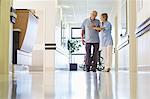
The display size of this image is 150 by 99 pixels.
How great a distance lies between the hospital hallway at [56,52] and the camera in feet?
6.30

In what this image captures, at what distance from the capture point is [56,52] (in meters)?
11.2

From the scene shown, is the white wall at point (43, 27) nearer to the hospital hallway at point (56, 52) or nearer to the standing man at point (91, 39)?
the hospital hallway at point (56, 52)

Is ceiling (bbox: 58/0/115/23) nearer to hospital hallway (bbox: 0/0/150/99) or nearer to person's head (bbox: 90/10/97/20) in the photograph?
hospital hallway (bbox: 0/0/150/99)

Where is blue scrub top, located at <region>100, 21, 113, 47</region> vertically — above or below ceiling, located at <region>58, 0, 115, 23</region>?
below

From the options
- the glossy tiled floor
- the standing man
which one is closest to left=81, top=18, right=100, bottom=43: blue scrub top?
the standing man

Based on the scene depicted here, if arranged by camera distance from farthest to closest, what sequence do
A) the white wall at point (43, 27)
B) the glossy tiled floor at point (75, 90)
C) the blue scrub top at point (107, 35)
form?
the white wall at point (43, 27) < the blue scrub top at point (107, 35) < the glossy tiled floor at point (75, 90)

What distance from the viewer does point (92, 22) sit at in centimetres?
912

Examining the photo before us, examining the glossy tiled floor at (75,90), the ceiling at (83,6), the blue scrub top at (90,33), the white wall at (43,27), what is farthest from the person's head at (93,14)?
the glossy tiled floor at (75,90)

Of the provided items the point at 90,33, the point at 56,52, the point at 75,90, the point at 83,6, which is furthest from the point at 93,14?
the point at 83,6

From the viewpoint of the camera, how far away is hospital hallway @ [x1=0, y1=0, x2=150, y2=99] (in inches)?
75.6

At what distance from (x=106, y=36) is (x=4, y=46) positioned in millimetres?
5497

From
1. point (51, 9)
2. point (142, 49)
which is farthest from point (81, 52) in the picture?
point (142, 49)

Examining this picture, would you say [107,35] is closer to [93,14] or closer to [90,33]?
[90,33]

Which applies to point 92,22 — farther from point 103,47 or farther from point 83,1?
point 83,1
